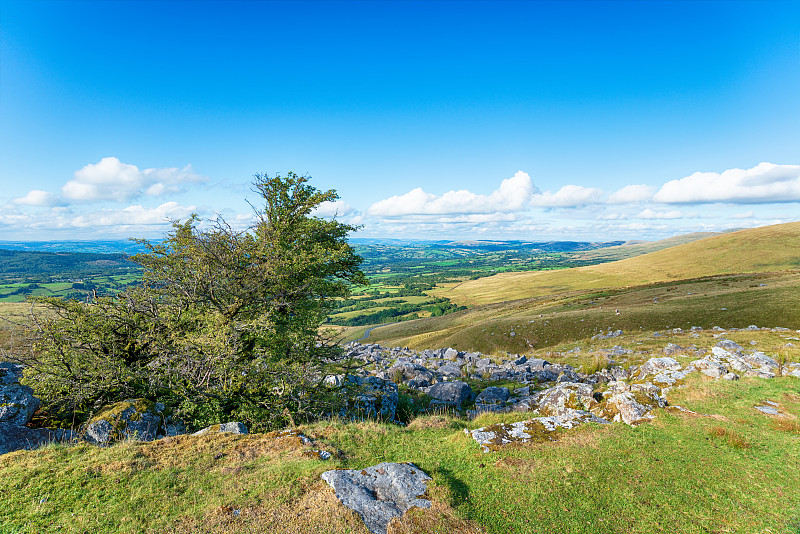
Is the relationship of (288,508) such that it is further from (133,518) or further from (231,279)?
(231,279)

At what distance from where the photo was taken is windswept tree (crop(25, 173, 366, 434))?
576 inches

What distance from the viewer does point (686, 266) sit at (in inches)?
5610

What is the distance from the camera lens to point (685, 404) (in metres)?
15.3

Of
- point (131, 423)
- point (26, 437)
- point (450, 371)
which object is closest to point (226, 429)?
point (131, 423)

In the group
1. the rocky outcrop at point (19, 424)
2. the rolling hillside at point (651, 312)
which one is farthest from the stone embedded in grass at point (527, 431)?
the rolling hillside at point (651, 312)

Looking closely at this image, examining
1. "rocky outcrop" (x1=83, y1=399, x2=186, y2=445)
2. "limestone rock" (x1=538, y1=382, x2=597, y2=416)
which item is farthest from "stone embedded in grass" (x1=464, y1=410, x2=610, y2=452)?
"rocky outcrop" (x1=83, y1=399, x2=186, y2=445)

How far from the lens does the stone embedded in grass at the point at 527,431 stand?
12159mm

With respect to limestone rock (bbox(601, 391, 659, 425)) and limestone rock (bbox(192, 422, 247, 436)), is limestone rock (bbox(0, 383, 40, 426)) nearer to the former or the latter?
limestone rock (bbox(192, 422, 247, 436))

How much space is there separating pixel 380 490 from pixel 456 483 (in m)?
2.33

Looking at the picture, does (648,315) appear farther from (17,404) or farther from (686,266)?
(686,266)

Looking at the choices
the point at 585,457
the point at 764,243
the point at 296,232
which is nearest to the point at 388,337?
the point at 296,232

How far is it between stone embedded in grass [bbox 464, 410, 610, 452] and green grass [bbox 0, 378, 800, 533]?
0.43 metres

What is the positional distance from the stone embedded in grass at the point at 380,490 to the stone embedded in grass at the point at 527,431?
3.48m

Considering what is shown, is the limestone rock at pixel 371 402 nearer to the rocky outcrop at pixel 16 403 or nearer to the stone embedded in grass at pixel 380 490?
the stone embedded in grass at pixel 380 490
